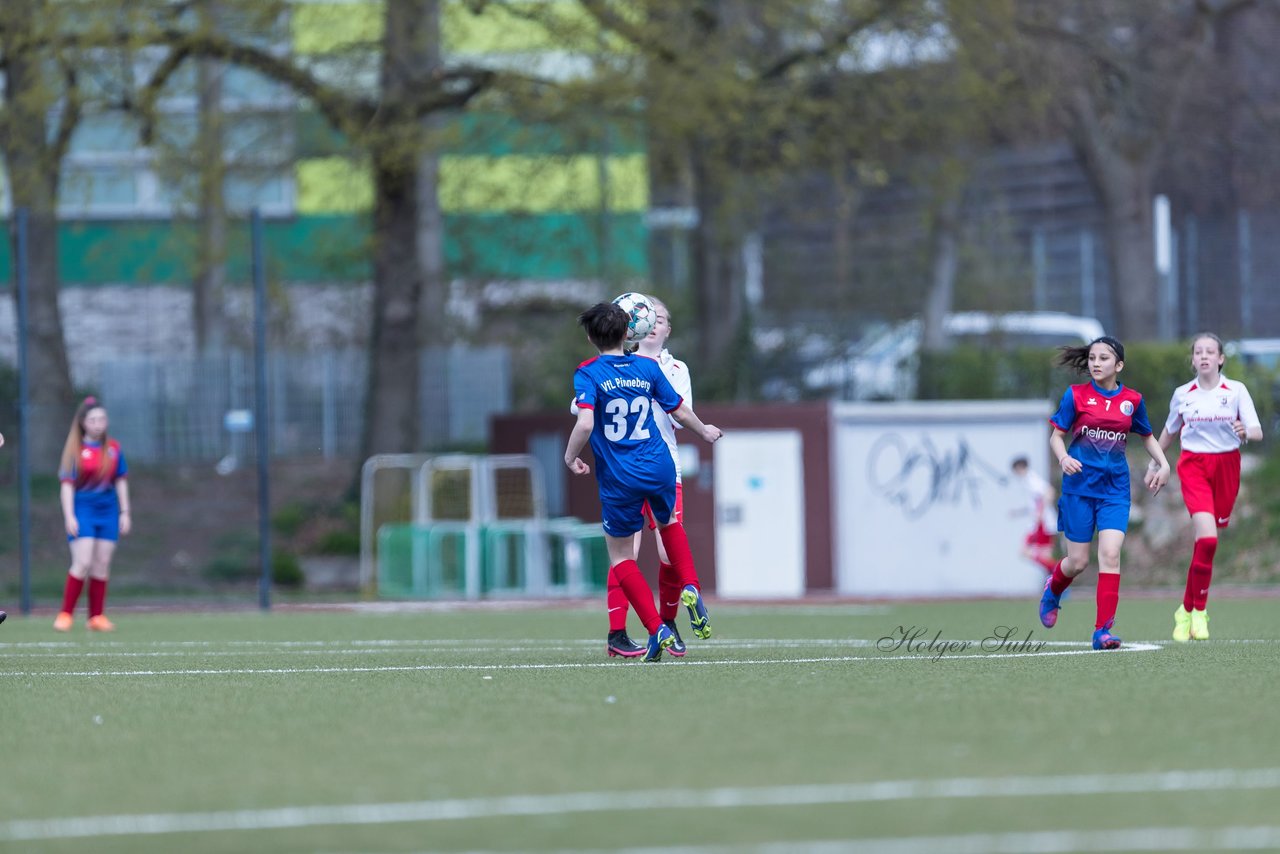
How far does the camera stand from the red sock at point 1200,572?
1155cm

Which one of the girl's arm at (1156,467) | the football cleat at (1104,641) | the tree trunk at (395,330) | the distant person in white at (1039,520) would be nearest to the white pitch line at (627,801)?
the football cleat at (1104,641)

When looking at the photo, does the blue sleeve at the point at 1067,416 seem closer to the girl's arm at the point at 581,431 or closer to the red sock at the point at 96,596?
the girl's arm at the point at 581,431

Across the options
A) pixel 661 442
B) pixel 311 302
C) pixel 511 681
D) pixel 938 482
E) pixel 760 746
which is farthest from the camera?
pixel 311 302

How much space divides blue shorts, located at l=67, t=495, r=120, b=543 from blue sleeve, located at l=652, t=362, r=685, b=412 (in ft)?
22.2

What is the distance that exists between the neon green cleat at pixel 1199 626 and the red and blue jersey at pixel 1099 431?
1.11 m

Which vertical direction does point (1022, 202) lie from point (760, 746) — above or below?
above

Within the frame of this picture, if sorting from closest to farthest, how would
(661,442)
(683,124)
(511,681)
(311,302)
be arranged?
1. (511,681)
2. (661,442)
3. (683,124)
4. (311,302)

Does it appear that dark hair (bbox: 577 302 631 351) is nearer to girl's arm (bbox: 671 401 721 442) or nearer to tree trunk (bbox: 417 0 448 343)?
girl's arm (bbox: 671 401 721 442)

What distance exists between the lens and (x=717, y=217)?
2577cm

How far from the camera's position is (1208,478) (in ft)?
38.3

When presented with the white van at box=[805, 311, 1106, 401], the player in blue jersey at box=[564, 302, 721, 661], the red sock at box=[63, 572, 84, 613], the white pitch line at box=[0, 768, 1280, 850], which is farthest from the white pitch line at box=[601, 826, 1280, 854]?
the white van at box=[805, 311, 1106, 401]

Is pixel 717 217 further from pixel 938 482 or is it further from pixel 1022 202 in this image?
pixel 1022 202

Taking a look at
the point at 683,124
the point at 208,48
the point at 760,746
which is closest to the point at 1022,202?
the point at 683,124

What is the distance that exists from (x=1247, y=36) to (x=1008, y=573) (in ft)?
26.3
